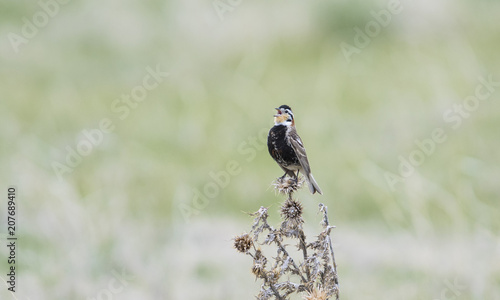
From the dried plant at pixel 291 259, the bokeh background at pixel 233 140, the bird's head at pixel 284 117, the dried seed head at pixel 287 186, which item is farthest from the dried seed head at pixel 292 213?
the bokeh background at pixel 233 140

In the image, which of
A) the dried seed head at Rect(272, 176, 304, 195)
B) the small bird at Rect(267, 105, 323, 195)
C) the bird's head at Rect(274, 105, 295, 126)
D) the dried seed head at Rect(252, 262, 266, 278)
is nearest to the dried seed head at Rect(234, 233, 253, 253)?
the dried seed head at Rect(252, 262, 266, 278)

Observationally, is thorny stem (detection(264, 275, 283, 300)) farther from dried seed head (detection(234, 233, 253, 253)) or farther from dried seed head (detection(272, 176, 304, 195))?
dried seed head (detection(272, 176, 304, 195))

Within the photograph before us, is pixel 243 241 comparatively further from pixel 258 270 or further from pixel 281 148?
pixel 281 148

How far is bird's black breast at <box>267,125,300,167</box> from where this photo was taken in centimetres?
422

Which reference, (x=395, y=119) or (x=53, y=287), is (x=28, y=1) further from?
(x=53, y=287)

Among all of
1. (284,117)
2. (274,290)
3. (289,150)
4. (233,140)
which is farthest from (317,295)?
(233,140)

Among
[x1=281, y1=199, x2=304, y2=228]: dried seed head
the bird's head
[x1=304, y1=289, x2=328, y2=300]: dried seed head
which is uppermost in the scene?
the bird's head

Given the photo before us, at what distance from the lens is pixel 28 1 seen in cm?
1226

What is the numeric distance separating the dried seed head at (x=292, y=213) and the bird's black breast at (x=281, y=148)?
1.64ft

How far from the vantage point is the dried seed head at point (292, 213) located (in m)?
3.75

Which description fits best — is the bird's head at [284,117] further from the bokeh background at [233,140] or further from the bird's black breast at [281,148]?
the bokeh background at [233,140]

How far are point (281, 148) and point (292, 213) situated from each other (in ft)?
1.79

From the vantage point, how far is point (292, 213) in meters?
3.74

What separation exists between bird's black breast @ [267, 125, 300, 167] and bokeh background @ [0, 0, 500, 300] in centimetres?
66
